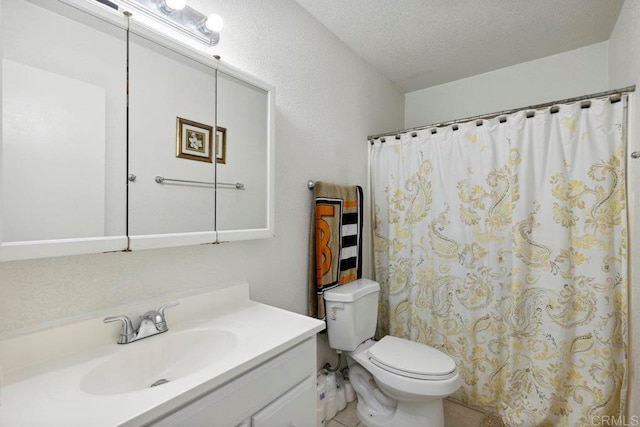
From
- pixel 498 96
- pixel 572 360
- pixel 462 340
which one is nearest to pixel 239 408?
pixel 462 340

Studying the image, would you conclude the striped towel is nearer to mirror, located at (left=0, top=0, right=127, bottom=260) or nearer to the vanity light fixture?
the vanity light fixture

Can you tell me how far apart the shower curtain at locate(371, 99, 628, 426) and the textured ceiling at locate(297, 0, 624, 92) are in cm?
59

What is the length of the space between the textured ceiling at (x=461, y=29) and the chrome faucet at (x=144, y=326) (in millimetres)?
1715

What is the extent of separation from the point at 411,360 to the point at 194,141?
1471 mm

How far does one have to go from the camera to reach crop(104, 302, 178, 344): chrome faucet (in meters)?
0.95

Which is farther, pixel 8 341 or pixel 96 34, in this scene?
pixel 96 34

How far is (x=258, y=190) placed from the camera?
4.43 ft

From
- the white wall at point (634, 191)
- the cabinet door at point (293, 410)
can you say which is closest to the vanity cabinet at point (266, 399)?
the cabinet door at point (293, 410)

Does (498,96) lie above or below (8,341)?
above

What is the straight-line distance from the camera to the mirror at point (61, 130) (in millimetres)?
733

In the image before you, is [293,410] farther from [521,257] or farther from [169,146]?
[521,257]

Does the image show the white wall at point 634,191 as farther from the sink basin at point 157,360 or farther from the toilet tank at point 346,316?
the sink basin at point 157,360

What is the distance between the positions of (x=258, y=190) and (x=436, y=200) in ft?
4.07

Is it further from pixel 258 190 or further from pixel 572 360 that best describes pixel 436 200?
pixel 258 190
